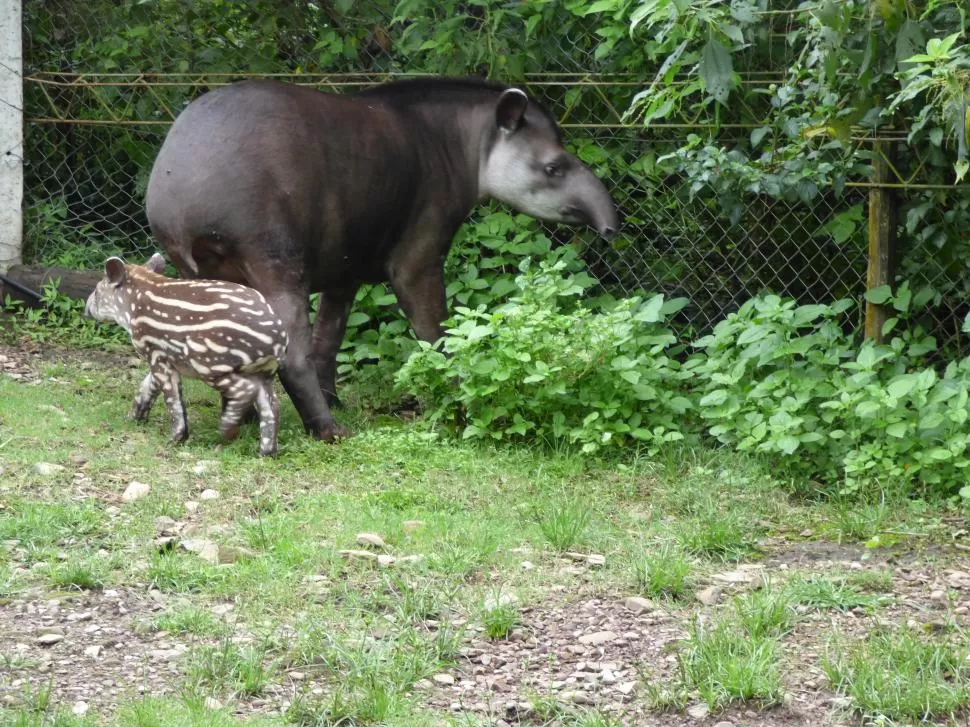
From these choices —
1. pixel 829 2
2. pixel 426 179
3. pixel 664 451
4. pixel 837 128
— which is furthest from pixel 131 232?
pixel 829 2

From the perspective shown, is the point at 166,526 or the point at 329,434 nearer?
the point at 166,526

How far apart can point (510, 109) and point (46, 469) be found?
3185 millimetres

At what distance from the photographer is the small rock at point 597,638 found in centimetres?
447

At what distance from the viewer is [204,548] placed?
511cm

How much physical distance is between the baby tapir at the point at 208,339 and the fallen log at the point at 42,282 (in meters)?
2.39

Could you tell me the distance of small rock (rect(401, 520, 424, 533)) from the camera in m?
5.47

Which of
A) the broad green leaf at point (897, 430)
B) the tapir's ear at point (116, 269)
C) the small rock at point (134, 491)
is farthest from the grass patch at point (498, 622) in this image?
the tapir's ear at point (116, 269)

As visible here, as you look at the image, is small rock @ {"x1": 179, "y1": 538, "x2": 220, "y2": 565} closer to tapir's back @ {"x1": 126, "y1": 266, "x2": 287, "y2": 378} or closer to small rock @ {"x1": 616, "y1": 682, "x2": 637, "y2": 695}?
tapir's back @ {"x1": 126, "y1": 266, "x2": 287, "y2": 378}

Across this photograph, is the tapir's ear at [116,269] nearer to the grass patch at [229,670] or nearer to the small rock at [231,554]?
the small rock at [231,554]

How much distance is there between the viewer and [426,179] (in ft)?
24.8

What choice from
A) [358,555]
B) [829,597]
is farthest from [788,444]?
[358,555]

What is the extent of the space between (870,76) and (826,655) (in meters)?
2.67

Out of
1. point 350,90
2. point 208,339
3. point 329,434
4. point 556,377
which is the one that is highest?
point 350,90

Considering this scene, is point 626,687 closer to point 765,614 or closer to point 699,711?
point 699,711
